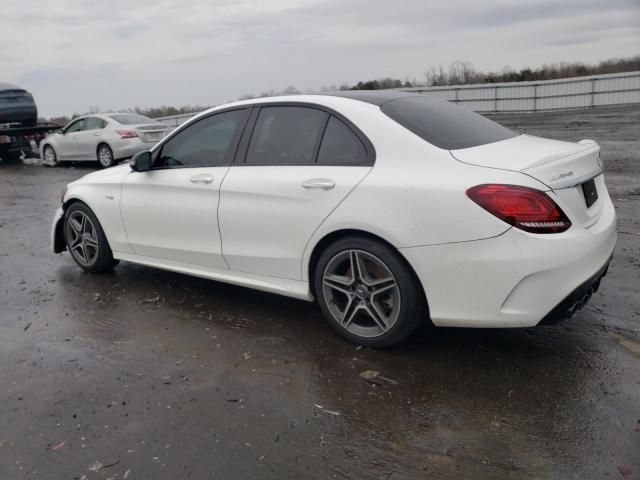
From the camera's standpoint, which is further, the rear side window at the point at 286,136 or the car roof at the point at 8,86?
the car roof at the point at 8,86

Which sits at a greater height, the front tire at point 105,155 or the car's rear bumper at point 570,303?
the front tire at point 105,155

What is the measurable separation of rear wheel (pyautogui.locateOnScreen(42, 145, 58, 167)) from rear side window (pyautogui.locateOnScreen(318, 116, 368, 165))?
15.2 meters

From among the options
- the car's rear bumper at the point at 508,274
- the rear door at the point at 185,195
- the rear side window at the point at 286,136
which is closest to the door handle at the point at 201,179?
the rear door at the point at 185,195

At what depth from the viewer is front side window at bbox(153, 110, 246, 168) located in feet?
15.3

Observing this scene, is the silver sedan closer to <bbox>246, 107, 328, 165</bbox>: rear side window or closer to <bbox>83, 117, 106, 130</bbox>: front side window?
<bbox>83, 117, 106, 130</bbox>: front side window

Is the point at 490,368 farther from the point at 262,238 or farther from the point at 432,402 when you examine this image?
the point at 262,238

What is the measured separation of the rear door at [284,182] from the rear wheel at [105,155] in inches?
469

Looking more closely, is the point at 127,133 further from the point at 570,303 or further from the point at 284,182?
the point at 570,303

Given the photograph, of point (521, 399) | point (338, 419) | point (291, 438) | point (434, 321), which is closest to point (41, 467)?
point (291, 438)

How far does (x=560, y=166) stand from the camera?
3.49 meters

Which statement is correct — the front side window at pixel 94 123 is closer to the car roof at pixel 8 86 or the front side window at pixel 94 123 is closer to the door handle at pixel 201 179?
the car roof at pixel 8 86

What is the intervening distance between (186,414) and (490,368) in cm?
181

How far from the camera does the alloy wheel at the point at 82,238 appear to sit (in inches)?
228

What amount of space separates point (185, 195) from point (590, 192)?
296cm
